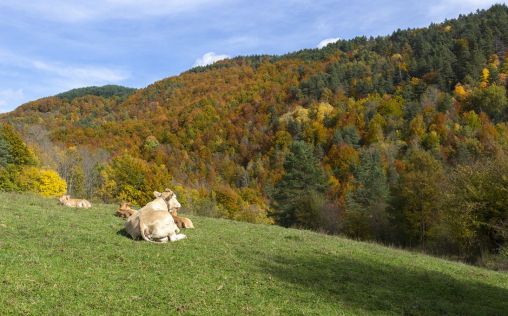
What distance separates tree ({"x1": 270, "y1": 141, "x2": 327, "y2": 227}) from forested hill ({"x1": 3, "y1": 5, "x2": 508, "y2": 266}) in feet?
0.50

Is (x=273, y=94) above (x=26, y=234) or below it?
above

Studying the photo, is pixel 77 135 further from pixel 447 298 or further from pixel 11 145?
pixel 447 298

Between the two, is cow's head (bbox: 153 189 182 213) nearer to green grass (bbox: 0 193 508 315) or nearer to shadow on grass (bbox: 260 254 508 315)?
green grass (bbox: 0 193 508 315)

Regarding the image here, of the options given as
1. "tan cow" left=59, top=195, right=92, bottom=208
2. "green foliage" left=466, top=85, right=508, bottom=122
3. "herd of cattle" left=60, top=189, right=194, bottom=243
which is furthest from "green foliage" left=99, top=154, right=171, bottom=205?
"green foliage" left=466, top=85, right=508, bottom=122

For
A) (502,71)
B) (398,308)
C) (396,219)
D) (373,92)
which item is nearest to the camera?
(398,308)

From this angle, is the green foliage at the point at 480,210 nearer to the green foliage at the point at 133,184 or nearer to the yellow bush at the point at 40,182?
the green foliage at the point at 133,184

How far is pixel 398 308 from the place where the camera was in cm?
941

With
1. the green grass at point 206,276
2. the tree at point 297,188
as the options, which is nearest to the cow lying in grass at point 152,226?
the green grass at point 206,276

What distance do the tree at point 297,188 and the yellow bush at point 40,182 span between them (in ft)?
107

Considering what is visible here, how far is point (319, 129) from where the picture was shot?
414 feet

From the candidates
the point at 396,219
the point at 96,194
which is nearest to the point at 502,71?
the point at 396,219

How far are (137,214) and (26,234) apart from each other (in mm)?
3060

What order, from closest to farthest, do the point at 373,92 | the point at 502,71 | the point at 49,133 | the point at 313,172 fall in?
1. the point at 313,172
2. the point at 49,133
3. the point at 502,71
4. the point at 373,92

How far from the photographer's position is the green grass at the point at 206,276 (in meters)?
7.66
